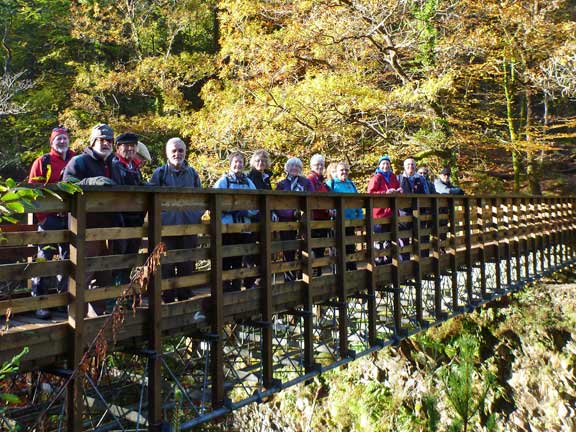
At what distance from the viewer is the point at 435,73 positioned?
1276 centimetres

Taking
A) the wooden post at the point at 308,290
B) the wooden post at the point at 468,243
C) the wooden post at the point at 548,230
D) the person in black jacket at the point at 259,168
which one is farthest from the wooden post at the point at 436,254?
the wooden post at the point at 548,230

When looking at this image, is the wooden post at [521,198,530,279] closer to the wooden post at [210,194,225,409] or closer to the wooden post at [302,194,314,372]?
the wooden post at [302,194,314,372]

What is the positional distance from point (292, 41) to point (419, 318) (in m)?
7.87

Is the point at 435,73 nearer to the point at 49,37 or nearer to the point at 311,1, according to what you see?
the point at 311,1

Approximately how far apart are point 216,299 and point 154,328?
2.16ft

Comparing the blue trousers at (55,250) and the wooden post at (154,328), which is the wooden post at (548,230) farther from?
the blue trousers at (55,250)

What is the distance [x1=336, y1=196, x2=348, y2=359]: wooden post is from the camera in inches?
233

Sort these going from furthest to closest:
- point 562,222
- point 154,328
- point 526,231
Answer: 1. point 562,222
2. point 526,231
3. point 154,328

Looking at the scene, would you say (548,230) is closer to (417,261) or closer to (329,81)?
(329,81)

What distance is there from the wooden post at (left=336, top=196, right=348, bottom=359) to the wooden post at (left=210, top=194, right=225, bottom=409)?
6.23 ft

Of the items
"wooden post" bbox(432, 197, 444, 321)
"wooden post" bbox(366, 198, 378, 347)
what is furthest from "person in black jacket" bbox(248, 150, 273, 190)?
"wooden post" bbox(432, 197, 444, 321)

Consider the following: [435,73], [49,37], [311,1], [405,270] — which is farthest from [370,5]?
[49,37]

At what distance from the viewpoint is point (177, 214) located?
15.1ft

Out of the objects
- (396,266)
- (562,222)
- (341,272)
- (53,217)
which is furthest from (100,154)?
(562,222)
